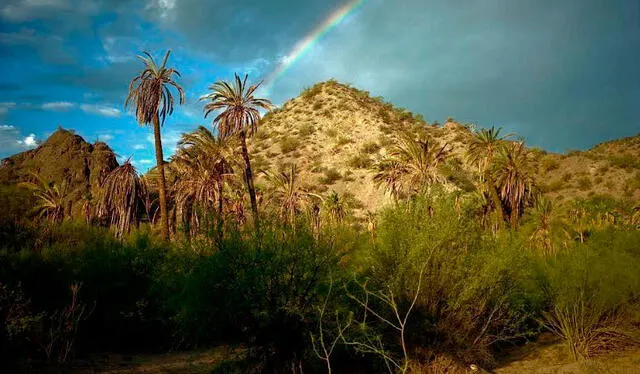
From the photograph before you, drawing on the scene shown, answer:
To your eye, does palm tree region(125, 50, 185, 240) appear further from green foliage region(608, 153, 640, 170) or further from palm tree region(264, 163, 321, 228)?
green foliage region(608, 153, 640, 170)

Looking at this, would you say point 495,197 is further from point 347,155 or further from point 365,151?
point 347,155

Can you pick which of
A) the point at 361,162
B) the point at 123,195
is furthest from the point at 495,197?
the point at 123,195

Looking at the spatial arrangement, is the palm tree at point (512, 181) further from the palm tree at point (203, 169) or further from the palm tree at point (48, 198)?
the palm tree at point (48, 198)

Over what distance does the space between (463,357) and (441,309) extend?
175 cm

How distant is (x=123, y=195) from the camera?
39719 millimetres

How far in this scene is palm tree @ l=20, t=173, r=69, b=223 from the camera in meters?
48.9

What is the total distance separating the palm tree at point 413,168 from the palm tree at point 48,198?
34482 mm

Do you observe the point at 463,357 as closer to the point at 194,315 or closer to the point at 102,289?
the point at 194,315

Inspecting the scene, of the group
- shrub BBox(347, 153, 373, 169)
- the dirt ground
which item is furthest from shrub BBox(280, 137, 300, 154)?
the dirt ground

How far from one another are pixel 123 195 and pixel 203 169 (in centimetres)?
725

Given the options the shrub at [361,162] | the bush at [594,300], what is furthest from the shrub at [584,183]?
the bush at [594,300]

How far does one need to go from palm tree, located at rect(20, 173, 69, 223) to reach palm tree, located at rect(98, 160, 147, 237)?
1123 cm

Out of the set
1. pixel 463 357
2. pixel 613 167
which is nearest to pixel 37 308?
pixel 463 357

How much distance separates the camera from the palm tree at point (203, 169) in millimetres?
38938
